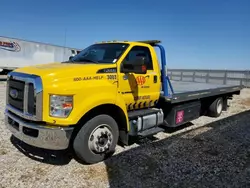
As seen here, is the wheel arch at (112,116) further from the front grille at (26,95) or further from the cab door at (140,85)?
the front grille at (26,95)

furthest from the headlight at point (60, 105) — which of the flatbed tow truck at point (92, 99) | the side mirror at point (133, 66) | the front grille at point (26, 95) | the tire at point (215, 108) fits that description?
the tire at point (215, 108)

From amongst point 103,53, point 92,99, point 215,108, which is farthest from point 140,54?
point 215,108

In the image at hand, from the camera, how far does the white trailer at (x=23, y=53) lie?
1639 centimetres

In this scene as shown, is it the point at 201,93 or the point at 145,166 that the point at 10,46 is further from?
the point at 145,166

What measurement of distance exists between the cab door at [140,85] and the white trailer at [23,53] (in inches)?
567

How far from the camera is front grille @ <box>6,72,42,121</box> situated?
11.5 feet

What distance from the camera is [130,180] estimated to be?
3605 millimetres

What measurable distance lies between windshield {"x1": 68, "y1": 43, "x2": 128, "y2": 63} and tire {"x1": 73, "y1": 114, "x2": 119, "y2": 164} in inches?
48.0

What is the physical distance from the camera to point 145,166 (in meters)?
4.12

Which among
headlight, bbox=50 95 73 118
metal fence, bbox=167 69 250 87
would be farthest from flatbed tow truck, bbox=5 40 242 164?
metal fence, bbox=167 69 250 87

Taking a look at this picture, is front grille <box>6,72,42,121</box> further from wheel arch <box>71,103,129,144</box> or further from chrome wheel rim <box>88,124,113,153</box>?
chrome wheel rim <box>88,124,113,153</box>

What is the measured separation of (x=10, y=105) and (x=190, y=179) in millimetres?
3454

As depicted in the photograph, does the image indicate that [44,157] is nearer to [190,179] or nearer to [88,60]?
[88,60]

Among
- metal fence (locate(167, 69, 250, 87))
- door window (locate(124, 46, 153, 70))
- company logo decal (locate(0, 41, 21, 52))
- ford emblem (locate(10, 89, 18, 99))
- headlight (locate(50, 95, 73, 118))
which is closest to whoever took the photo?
headlight (locate(50, 95, 73, 118))
